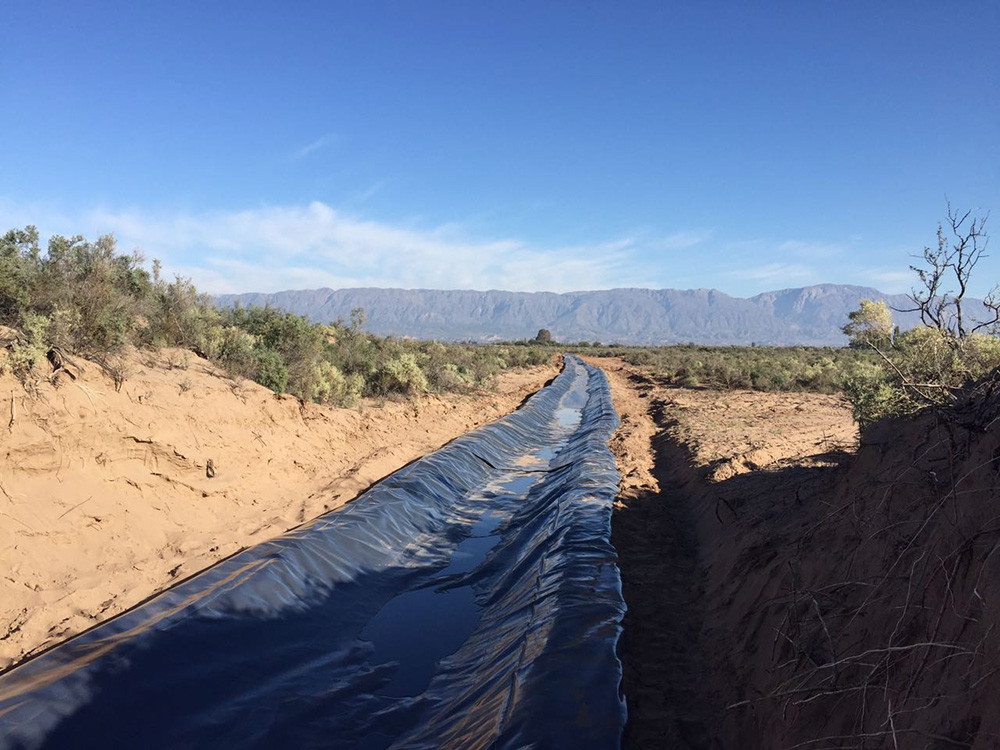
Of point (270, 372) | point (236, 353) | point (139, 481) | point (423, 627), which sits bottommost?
point (423, 627)

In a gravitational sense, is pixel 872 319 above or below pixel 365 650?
above

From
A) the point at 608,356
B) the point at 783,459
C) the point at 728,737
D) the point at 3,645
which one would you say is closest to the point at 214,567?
the point at 3,645

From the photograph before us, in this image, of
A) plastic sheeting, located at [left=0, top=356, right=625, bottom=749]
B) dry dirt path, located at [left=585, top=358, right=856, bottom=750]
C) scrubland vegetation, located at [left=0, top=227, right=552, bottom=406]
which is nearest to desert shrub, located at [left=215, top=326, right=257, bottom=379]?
scrubland vegetation, located at [left=0, top=227, right=552, bottom=406]

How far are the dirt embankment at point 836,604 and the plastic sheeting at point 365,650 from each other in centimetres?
48

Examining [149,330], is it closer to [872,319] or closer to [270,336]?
[270,336]

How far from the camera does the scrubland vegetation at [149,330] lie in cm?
748

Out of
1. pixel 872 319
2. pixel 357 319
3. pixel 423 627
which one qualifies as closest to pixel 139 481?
pixel 423 627

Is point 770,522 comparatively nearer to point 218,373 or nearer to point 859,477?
point 859,477

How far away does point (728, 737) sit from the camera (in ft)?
11.1

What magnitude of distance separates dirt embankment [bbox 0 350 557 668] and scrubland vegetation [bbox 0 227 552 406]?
49 centimetres

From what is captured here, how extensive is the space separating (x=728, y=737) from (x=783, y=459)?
22.4 feet

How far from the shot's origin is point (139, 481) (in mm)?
7035

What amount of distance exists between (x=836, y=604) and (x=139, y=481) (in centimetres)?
753

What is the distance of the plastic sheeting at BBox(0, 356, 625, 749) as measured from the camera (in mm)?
3488
